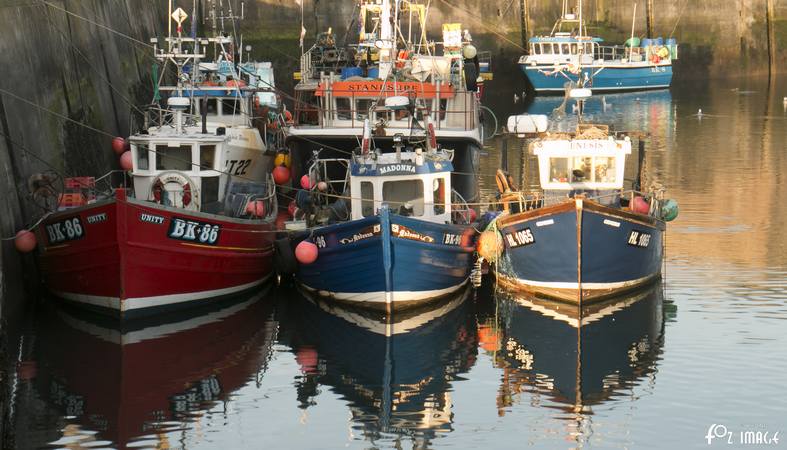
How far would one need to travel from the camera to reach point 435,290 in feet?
68.3

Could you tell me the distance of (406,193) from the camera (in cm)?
2120

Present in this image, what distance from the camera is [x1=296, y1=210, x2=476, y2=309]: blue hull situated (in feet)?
65.2

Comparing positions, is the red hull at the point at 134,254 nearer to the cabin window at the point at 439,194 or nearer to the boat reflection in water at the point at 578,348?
the cabin window at the point at 439,194

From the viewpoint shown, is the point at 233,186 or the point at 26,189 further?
the point at 233,186

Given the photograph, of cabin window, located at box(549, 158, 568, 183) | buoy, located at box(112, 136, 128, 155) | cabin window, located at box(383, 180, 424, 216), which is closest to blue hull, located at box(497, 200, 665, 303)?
cabin window, located at box(383, 180, 424, 216)

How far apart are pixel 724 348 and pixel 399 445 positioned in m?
5.61

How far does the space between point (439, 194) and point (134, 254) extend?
197 inches

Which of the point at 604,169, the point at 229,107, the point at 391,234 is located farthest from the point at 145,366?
the point at 229,107

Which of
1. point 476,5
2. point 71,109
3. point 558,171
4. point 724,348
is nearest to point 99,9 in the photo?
point 71,109

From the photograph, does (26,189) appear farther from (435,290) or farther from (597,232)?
(597,232)

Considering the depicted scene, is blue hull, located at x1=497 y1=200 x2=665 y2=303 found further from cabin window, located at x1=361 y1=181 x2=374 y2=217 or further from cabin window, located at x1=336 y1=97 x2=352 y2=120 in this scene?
cabin window, located at x1=336 y1=97 x2=352 y2=120

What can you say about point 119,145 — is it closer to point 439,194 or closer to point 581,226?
point 439,194

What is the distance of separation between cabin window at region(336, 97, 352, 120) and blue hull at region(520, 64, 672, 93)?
33691mm

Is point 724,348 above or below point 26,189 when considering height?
below
